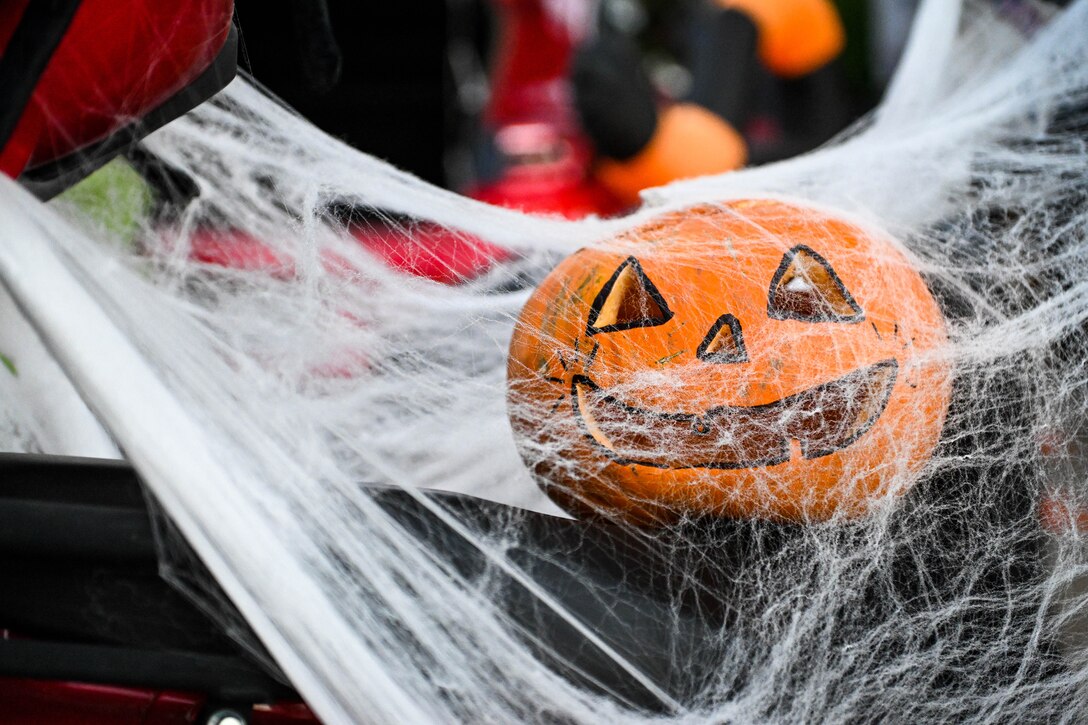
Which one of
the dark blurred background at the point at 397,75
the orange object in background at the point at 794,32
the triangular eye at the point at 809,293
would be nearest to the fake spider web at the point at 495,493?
the triangular eye at the point at 809,293

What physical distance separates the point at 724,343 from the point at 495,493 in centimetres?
22

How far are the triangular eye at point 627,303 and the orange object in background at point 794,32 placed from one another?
2.12m

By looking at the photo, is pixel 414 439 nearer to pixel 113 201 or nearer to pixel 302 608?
pixel 302 608

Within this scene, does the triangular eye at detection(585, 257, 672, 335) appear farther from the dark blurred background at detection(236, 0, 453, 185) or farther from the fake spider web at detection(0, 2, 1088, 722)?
the dark blurred background at detection(236, 0, 453, 185)

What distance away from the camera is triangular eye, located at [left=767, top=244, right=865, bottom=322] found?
2.18 feet

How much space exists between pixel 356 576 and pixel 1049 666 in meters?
0.50

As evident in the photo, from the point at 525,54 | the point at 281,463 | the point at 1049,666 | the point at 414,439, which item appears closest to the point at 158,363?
the point at 281,463

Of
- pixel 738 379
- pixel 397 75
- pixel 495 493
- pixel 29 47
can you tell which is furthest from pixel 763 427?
pixel 397 75

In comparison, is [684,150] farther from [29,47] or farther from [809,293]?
[29,47]

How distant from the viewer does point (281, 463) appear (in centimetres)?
63

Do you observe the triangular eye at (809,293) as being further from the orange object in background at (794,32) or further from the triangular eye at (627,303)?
the orange object in background at (794,32)

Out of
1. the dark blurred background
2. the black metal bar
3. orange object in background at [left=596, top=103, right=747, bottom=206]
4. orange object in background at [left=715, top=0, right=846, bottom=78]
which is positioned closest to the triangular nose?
the black metal bar

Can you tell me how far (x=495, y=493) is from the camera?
739 mm

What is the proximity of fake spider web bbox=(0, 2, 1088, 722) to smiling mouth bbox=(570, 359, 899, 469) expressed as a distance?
35mm
